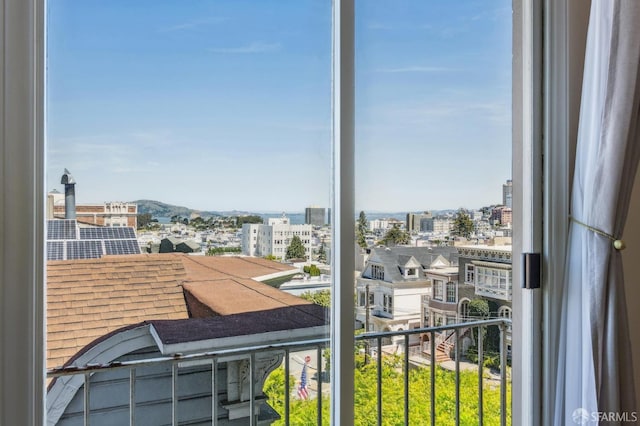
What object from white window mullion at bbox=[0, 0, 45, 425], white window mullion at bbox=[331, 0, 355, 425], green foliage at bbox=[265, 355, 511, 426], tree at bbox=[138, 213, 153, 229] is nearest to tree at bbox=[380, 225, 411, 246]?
white window mullion at bbox=[331, 0, 355, 425]

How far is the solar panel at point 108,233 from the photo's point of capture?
3.63 feet

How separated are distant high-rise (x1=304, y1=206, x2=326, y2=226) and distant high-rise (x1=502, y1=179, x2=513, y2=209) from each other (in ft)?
2.20

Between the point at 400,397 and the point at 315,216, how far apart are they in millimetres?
684

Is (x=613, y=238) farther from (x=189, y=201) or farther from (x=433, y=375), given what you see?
(x=189, y=201)

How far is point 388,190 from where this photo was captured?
1.44m

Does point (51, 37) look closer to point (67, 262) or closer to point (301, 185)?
point (67, 262)

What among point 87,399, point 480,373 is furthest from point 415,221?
point 87,399

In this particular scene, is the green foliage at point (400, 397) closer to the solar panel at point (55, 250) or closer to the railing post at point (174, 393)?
the railing post at point (174, 393)

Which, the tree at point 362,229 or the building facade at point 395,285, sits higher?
the tree at point 362,229

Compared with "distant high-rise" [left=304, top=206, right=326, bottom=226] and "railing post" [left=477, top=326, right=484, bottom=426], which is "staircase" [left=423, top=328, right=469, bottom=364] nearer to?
"railing post" [left=477, top=326, right=484, bottom=426]

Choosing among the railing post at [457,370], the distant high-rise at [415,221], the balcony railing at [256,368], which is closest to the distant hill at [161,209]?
the balcony railing at [256,368]

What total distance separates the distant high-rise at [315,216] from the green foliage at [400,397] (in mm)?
416

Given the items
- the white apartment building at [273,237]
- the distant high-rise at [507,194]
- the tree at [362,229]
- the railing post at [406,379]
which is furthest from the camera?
the distant high-rise at [507,194]

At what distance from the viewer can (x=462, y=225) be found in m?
1.56
